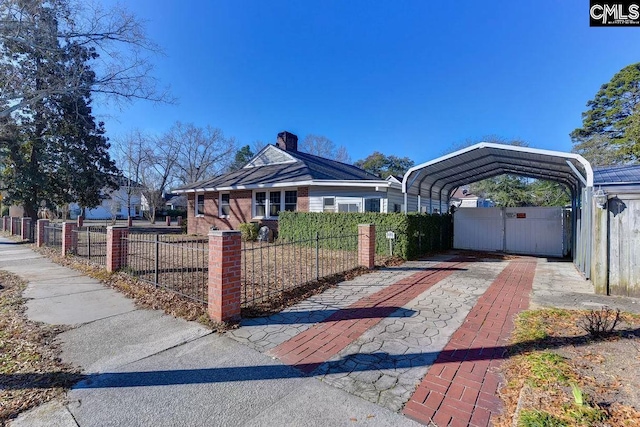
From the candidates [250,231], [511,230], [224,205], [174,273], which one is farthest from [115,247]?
[511,230]

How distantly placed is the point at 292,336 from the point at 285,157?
14.5 meters

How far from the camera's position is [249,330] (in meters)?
3.96

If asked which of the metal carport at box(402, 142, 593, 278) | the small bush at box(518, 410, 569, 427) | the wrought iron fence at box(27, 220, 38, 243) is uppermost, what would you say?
the metal carport at box(402, 142, 593, 278)

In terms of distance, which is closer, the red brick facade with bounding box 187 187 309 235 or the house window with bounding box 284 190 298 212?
the red brick facade with bounding box 187 187 309 235

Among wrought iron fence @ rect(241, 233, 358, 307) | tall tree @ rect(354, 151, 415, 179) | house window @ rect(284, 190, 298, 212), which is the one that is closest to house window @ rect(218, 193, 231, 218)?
house window @ rect(284, 190, 298, 212)

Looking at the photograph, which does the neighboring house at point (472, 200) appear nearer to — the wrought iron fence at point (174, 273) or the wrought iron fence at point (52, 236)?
the wrought iron fence at point (174, 273)

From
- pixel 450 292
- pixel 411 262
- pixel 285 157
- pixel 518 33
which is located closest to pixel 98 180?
pixel 285 157

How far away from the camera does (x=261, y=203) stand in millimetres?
15102

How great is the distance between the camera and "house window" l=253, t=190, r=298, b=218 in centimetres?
1423

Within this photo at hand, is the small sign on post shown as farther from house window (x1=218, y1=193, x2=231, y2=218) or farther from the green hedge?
house window (x1=218, y1=193, x2=231, y2=218)

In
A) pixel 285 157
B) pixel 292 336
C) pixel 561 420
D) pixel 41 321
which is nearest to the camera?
pixel 561 420

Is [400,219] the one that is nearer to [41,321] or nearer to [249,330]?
[249,330]

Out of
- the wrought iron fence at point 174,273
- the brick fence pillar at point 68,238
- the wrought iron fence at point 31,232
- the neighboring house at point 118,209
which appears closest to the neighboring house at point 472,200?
the wrought iron fence at point 174,273

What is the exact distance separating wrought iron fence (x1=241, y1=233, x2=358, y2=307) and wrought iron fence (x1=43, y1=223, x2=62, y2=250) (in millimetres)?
8309
